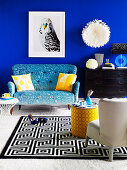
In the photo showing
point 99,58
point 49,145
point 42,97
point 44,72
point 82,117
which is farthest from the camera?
point 99,58

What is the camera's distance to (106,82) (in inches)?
199

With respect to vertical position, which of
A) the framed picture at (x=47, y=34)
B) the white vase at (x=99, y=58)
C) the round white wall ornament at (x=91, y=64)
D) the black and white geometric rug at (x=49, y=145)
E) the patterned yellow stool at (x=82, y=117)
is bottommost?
the black and white geometric rug at (x=49, y=145)

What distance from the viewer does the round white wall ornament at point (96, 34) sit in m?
5.25

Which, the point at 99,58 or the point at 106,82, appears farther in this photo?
the point at 99,58

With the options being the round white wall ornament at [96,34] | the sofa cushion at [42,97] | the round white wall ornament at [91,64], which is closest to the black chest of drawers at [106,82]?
the round white wall ornament at [91,64]

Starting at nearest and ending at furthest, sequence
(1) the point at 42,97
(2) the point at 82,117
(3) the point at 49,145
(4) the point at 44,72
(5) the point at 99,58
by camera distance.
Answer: (3) the point at 49,145 → (2) the point at 82,117 → (1) the point at 42,97 → (4) the point at 44,72 → (5) the point at 99,58

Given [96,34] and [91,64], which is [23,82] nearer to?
[91,64]

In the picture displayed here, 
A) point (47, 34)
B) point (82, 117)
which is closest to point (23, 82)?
point (47, 34)

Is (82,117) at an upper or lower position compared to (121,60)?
lower

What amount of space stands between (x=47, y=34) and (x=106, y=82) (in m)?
1.83

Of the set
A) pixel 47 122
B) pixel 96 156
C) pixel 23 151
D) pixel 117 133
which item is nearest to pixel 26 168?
pixel 23 151

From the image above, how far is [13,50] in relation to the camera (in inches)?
211

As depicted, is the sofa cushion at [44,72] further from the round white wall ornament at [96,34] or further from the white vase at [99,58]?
the round white wall ornament at [96,34]

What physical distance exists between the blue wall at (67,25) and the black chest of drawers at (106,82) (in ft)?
1.77
